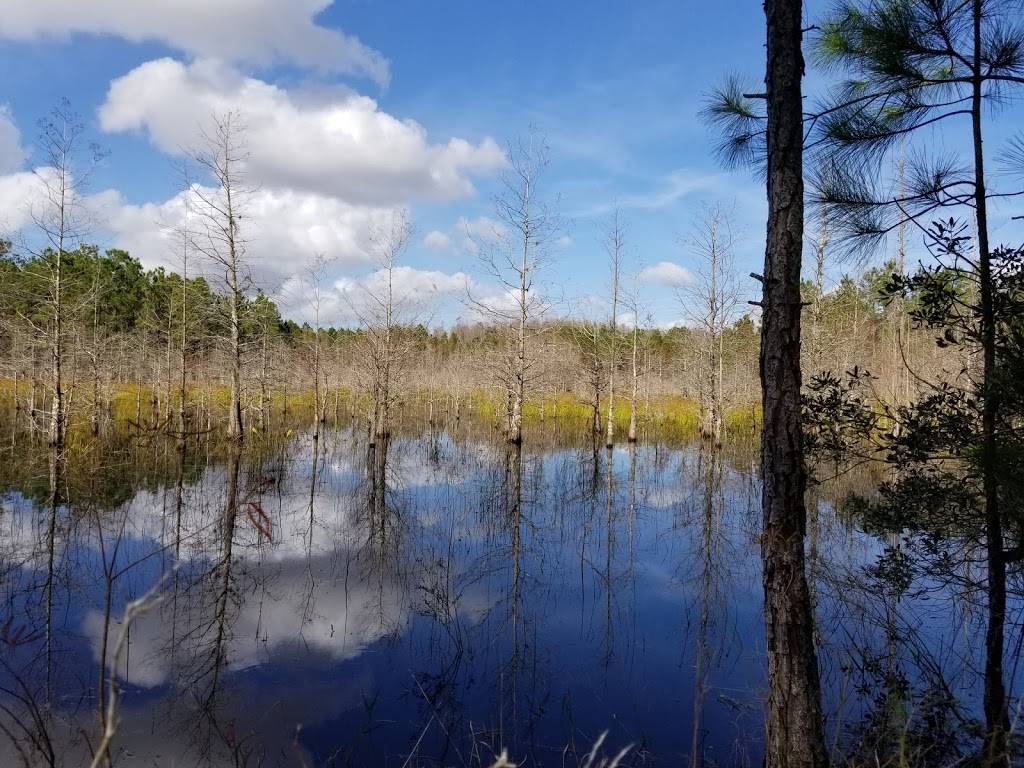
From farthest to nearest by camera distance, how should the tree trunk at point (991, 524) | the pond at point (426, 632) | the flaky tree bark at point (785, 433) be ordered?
the pond at point (426, 632), the tree trunk at point (991, 524), the flaky tree bark at point (785, 433)

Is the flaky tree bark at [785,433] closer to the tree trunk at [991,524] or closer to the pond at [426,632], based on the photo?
the pond at [426,632]

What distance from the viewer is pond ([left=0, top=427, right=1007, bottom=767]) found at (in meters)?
4.38

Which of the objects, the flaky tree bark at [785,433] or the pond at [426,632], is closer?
the flaky tree bark at [785,433]

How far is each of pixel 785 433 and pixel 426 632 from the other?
439 cm

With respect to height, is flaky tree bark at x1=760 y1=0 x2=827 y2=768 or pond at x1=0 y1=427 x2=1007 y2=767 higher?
flaky tree bark at x1=760 y1=0 x2=827 y2=768

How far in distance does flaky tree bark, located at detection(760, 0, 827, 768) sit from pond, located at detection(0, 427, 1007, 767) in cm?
36

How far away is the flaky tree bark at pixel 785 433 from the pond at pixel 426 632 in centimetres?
36

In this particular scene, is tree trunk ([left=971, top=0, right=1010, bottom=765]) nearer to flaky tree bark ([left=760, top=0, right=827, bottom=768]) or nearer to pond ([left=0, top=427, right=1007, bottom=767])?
pond ([left=0, top=427, right=1007, bottom=767])

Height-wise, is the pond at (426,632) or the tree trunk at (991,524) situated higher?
the tree trunk at (991,524)

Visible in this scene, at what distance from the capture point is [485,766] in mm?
4105

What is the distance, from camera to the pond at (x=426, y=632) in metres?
4.38

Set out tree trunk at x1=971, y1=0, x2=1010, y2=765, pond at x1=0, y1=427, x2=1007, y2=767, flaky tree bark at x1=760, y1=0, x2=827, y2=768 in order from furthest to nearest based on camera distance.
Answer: pond at x1=0, y1=427, x2=1007, y2=767 → tree trunk at x1=971, y1=0, x2=1010, y2=765 → flaky tree bark at x1=760, y1=0, x2=827, y2=768

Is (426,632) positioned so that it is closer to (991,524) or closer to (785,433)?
(785,433)

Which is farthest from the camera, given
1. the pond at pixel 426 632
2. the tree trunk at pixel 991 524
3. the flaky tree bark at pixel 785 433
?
the pond at pixel 426 632
